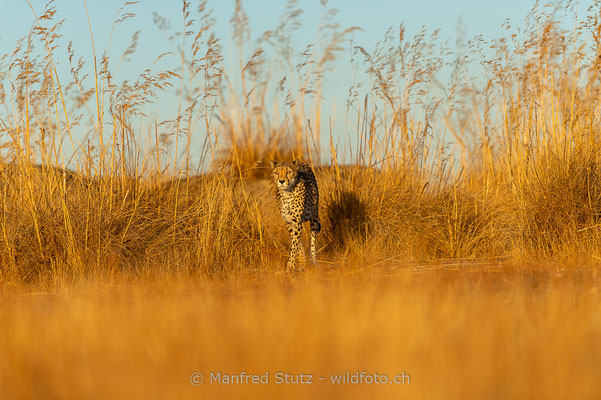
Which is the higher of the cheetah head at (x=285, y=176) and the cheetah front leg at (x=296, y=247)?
the cheetah head at (x=285, y=176)

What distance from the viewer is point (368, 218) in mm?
6219

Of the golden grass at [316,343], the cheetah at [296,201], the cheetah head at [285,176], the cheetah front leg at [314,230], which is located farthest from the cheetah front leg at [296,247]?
the golden grass at [316,343]

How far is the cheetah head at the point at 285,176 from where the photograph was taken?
5.59 metres

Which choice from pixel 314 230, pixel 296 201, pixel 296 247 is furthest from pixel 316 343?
pixel 314 230

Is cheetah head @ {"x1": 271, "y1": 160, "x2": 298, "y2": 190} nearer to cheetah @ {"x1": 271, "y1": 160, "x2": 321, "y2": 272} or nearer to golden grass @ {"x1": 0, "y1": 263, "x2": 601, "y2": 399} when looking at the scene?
cheetah @ {"x1": 271, "y1": 160, "x2": 321, "y2": 272}

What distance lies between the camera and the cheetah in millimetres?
5645

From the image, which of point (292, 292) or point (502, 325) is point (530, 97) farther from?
point (502, 325)

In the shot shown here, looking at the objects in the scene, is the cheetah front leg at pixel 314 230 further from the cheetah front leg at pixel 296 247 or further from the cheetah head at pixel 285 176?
the cheetah head at pixel 285 176

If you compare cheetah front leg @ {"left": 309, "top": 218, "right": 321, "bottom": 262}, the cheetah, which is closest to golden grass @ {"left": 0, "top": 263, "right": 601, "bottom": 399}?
the cheetah

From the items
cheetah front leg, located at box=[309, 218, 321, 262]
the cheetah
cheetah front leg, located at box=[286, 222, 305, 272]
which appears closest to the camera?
cheetah front leg, located at box=[286, 222, 305, 272]

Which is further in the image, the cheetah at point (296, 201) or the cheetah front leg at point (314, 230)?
Answer: the cheetah front leg at point (314, 230)

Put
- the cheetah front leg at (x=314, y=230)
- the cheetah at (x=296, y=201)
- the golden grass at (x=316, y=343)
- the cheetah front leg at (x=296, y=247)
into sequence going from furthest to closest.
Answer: the cheetah front leg at (x=314, y=230) → the cheetah at (x=296, y=201) → the cheetah front leg at (x=296, y=247) → the golden grass at (x=316, y=343)

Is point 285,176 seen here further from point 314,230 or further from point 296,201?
point 314,230

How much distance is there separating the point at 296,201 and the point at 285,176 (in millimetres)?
265
